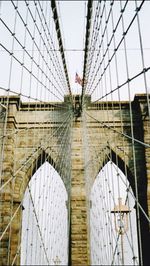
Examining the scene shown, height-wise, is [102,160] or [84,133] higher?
[84,133]

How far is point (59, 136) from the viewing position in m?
9.28

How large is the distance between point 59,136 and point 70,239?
252cm

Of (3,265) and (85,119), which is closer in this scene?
(3,265)

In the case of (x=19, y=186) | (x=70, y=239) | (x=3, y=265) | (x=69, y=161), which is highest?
(x=69, y=161)

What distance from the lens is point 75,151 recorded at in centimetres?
884

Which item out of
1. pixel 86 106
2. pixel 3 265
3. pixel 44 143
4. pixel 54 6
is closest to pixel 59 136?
pixel 44 143

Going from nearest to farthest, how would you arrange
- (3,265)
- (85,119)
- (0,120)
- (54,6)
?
(54,6) < (3,265) < (0,120) < (85,119)

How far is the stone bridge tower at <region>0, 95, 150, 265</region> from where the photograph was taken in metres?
8.12

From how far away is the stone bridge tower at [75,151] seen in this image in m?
8.12

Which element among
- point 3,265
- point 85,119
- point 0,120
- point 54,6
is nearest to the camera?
point 54,6

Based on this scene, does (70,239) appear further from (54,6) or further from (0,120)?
(54,6)

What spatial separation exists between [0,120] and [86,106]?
2.23 metres

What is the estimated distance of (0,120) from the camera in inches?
332

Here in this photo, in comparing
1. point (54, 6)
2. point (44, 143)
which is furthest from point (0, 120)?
point (54, 6)
